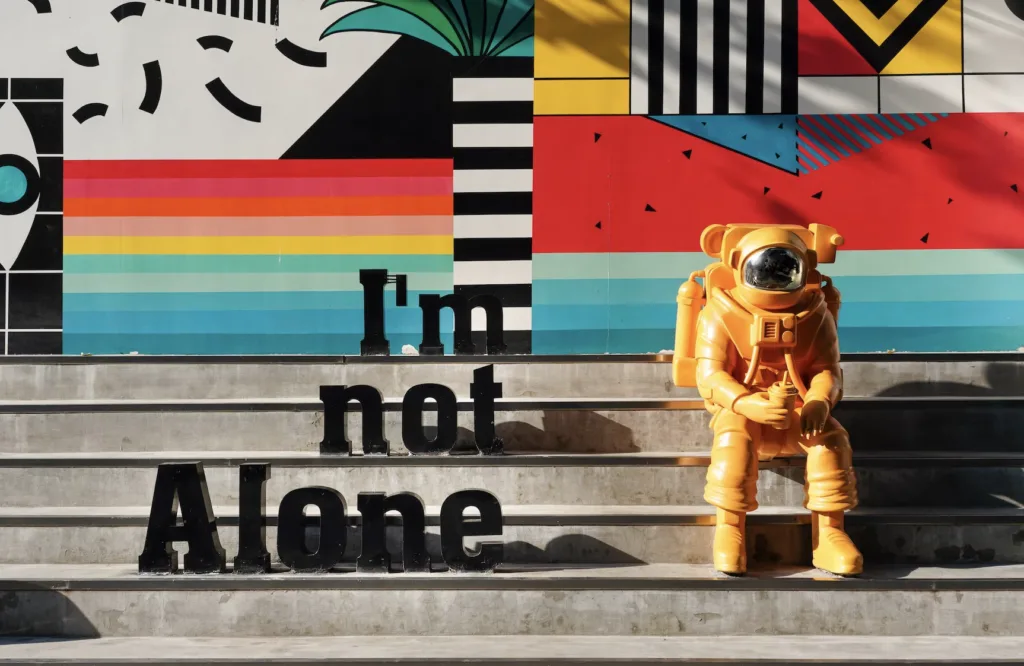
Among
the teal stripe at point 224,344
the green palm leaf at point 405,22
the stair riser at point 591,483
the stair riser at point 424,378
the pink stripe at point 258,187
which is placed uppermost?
the green palm leaf at point 405,22

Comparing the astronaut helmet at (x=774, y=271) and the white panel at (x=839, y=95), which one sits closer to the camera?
the astronaut helmet at (x=774, y=271)

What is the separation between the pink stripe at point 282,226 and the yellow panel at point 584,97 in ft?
2.86

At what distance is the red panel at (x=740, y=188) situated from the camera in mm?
5320

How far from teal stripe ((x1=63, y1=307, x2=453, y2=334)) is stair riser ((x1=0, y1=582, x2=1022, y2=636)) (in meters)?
2.19

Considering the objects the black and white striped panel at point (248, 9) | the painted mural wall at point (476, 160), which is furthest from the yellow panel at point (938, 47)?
the black and white striped panel at point (248, 9)

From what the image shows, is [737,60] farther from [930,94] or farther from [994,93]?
[994,93]

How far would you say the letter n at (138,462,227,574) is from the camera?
349 centimetres

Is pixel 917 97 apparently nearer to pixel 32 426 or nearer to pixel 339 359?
pixel 339 359

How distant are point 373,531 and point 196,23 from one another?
3.36 meters

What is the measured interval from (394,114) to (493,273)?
1.05 metres

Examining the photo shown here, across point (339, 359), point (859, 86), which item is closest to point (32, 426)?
point (339, 359)

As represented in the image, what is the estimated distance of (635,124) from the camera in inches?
211

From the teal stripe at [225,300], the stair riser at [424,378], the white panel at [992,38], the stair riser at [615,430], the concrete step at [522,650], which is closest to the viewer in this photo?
the concrete step at [522,650]

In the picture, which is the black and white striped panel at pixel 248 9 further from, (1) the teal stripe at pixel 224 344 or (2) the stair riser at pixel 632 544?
(2) the stair riser at pixel 632 544
